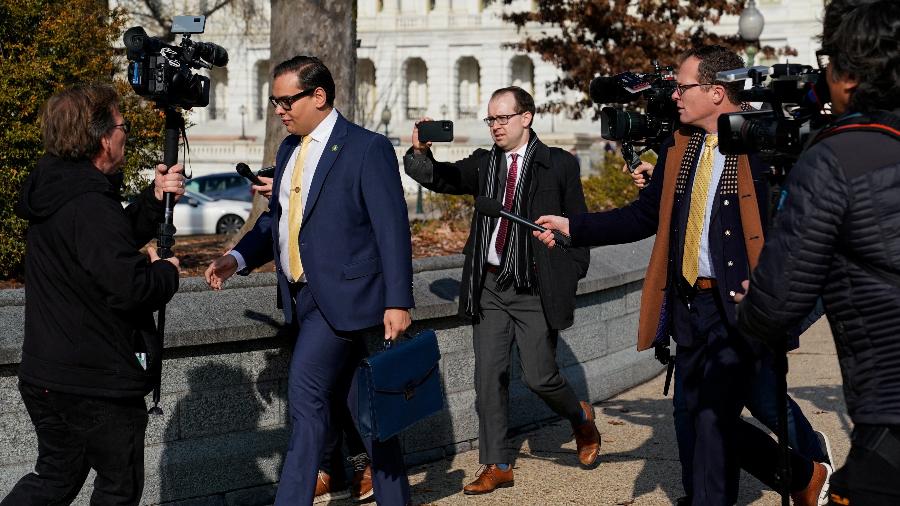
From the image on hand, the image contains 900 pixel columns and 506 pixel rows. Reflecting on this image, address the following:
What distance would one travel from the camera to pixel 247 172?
5.75 m

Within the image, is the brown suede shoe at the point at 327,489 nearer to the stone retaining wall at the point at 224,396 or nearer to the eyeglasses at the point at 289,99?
the stone retaining wall at the point at 224,396

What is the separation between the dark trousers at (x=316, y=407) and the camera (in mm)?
5293

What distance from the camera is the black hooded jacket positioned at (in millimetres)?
4441

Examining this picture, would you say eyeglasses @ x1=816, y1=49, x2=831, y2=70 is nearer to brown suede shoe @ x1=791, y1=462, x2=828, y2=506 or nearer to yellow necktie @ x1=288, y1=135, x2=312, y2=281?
brown suede shoe @ x1=791, y1=462, x2=828, y2=506

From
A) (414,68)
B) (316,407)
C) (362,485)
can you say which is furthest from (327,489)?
(414,68)

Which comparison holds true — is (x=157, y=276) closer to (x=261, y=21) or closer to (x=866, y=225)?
(x=866, y=225)

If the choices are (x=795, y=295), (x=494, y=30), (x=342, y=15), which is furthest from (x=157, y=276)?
(x=494, y=30)

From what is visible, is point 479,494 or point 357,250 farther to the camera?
point 479,494

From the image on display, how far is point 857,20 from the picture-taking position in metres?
3.23

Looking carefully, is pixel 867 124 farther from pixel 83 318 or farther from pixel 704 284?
pixel 83 318

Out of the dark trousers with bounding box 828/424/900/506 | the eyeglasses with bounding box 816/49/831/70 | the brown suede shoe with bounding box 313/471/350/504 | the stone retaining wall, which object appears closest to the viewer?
the dark trousers with bounding box 828/424/900/506

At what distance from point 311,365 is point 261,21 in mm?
57183

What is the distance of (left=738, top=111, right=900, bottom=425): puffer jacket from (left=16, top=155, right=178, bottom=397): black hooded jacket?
2232 mm

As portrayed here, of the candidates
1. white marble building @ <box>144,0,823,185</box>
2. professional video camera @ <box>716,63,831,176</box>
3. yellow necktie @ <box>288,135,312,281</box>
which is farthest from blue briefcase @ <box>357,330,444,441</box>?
white marble building @ <box>144,0,823,185</box>
